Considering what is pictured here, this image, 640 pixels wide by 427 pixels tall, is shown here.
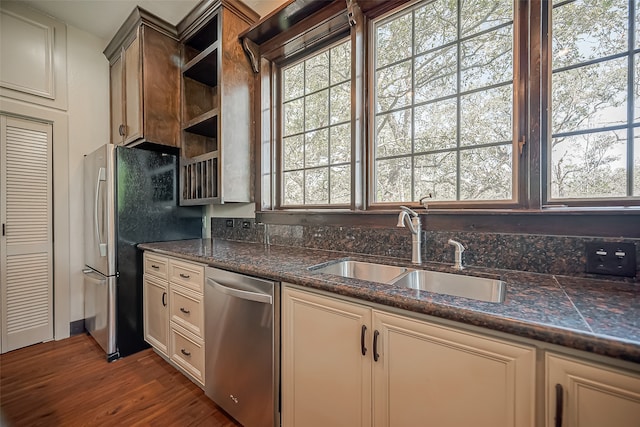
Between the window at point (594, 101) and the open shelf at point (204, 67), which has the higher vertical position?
the open shelf at point (204, 67)

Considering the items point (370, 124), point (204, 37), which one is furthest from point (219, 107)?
point (370, 124)

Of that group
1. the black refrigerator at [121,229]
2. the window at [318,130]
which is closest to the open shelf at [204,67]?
the window at [318,130]

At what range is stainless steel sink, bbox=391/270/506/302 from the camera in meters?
1.12

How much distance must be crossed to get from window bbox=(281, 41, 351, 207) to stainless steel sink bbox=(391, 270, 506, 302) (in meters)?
0.75

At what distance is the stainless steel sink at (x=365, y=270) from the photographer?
1.36 m

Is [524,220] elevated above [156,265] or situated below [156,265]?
above

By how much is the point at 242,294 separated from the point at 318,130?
1307 mm

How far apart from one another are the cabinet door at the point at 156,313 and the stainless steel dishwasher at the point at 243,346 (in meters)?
0.58

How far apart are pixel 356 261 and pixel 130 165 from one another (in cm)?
201

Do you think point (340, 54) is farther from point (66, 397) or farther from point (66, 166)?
point (66, 397)

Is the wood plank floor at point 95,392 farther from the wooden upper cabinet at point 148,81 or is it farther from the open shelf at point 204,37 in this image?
the open shelf at point 204,37

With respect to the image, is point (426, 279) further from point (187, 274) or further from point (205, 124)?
point (205, 124)

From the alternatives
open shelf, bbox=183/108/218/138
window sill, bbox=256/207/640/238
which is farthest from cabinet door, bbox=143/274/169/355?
window sill, bbox=256/207/640/238

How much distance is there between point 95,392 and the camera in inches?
67.5
